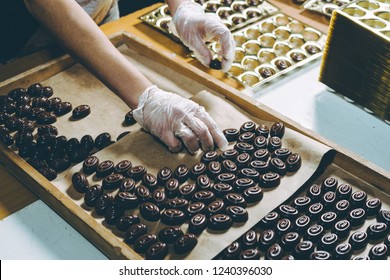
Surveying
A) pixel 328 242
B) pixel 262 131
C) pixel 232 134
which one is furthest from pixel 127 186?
pixel 328 242

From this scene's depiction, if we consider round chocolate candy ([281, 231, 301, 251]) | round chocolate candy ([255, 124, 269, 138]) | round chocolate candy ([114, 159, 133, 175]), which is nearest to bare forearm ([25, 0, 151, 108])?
round chocolate candy ([114, 159, 133, 175])

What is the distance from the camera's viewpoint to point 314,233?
1.71 metres

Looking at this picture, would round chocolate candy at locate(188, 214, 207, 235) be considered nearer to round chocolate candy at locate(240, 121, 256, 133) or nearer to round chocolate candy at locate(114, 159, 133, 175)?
round chocolate candy at locate(114, 159, 133, 175)

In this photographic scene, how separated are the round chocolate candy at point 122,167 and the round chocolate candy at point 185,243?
16.5 inches

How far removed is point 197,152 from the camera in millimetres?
2074

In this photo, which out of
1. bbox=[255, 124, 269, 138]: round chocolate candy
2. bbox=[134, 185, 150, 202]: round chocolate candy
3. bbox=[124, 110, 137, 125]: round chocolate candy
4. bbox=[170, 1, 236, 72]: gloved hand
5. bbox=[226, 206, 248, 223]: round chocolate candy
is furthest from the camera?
bbox=[170, 1, 236, 72]: gloved hand

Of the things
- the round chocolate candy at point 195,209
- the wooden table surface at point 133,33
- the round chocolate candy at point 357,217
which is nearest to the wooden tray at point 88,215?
the wooden table surface at point 133,33

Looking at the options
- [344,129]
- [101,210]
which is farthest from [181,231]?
[344,129]

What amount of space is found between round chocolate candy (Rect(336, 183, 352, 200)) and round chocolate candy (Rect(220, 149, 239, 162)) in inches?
15.9

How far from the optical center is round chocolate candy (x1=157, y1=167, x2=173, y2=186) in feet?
6.35

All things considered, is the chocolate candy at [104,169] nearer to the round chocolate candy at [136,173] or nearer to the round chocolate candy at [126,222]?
the round chocolate candy at [136,173]

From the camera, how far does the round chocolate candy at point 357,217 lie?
5.77ft

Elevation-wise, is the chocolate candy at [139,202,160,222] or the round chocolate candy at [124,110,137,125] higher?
the chocolate candy at [139,202,160,222]

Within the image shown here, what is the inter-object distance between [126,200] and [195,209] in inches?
9.9
